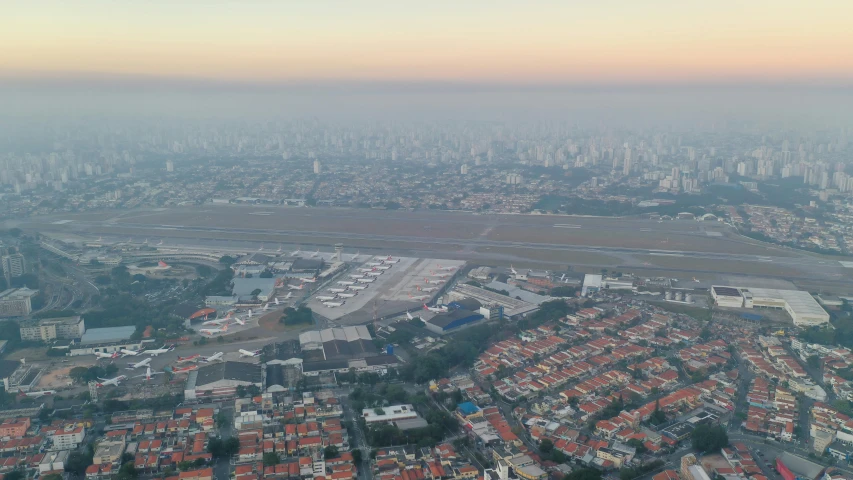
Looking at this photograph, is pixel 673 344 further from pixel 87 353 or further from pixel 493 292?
pixel 87 353

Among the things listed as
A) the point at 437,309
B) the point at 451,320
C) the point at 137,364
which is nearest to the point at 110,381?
the point at 137,364

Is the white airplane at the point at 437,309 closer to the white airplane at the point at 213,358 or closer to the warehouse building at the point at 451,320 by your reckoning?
the warehouse building at the point at 451,320

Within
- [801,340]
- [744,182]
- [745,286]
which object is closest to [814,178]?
[744,182]

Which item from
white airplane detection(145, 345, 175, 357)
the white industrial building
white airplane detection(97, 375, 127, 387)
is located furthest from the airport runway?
white airplane detection(97, 375, 127, 387)

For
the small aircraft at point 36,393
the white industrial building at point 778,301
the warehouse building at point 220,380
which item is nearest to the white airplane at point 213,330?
the warehouse building at point 220,380

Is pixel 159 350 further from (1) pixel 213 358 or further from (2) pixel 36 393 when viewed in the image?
(2) pixel 36 393
